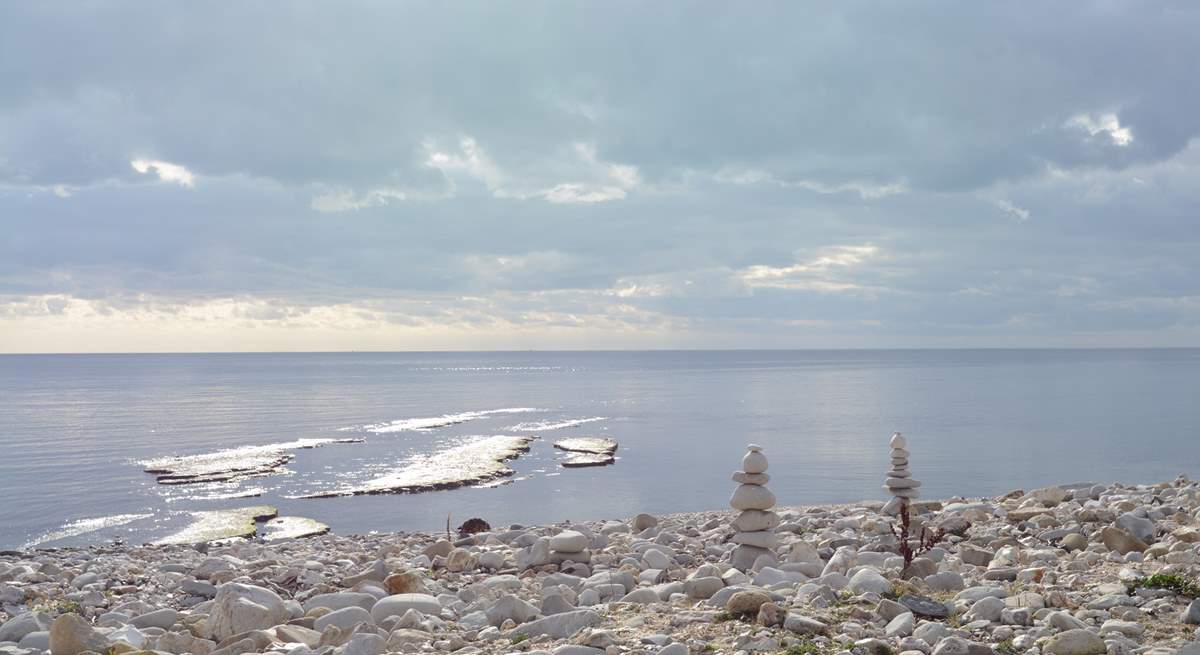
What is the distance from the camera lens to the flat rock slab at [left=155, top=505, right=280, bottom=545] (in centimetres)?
2712

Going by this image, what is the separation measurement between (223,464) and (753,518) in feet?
123

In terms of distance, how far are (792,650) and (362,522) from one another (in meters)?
24.5

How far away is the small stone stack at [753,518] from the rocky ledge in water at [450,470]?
80.8ft

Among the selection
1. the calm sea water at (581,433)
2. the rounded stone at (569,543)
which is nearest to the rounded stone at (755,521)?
the rounded stone at (569,543)

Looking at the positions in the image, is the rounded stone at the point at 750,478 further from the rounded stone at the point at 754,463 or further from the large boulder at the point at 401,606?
the large boulder at the point at 401,606

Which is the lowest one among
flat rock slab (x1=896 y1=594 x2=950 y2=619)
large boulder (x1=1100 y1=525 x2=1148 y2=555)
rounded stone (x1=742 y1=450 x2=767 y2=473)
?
large boulder (x1=1100 y1=525 x2=1148 y2=555)

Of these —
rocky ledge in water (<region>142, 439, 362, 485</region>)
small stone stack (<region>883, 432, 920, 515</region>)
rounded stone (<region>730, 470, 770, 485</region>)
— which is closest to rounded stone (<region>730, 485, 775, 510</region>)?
rounded stone (<region>730, 470, 770, 485</region>)

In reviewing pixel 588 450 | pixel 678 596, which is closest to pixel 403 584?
pixel 678 596

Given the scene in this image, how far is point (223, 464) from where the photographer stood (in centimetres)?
4384

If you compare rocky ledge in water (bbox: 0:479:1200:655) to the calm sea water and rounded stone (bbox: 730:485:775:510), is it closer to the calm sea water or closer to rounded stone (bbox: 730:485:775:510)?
rounded stone (bbox: 730:485:775:510)

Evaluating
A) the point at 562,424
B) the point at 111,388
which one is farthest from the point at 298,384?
the point at 562,424

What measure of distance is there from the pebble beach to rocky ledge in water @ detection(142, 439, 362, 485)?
81.3 ft

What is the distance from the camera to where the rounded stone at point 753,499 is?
12.8 metres

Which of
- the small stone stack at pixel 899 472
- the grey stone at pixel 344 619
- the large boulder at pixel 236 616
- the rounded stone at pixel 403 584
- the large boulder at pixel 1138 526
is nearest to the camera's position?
the grey stone at pixel 344 619
